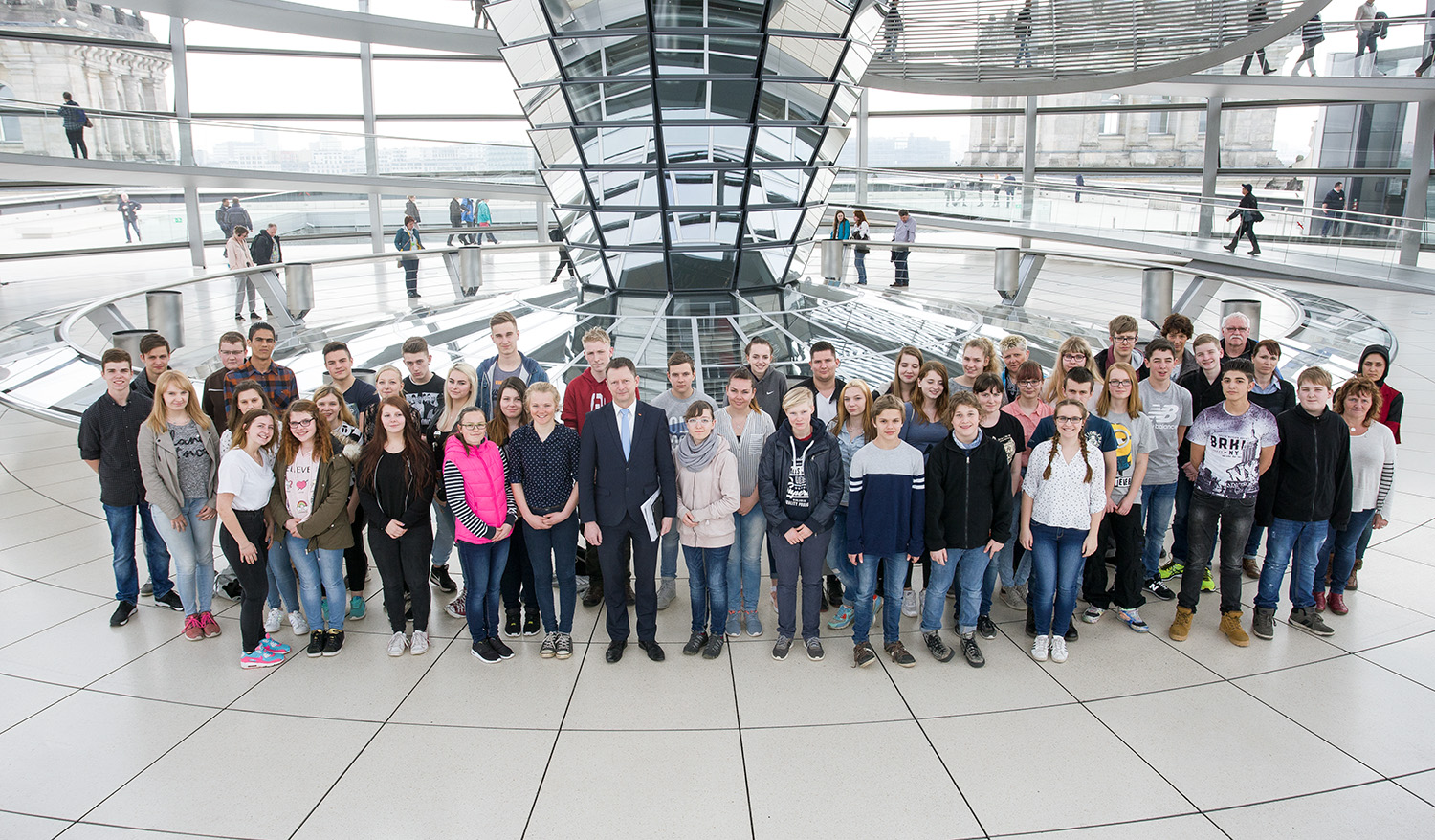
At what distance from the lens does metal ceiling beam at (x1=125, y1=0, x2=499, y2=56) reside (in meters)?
16.6

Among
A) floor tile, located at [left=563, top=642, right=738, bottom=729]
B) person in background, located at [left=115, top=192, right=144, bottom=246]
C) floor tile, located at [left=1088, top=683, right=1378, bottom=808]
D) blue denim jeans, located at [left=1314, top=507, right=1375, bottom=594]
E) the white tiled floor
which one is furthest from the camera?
person in background, located at [left=115, top=192, right=144, bottom=246]

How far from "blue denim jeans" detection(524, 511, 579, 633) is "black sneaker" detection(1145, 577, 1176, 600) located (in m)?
3.72

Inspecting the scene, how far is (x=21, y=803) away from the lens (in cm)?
374

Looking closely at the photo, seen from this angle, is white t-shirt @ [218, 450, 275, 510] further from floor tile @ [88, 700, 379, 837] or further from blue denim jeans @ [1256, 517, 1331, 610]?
blue denim jeans @ [1256, 517, 1331, 610]

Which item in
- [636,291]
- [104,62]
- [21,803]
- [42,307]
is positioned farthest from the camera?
[104,62]

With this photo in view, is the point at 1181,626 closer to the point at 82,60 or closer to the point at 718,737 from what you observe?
the point at 718,737

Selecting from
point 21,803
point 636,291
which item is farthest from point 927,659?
point 636,291

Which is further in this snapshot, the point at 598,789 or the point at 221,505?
the point at 221,505

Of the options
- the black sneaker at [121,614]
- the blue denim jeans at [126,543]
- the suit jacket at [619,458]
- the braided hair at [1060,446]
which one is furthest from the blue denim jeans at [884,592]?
the black sneaker at [121,614]

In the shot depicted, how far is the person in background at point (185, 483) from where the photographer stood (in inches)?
197

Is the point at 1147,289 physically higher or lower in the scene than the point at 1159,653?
higher

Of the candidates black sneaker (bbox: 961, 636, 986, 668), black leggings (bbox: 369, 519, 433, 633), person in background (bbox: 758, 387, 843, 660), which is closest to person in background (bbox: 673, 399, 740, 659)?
person in background (bbox: 758, 387, 843, 660)

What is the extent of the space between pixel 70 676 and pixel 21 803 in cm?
120

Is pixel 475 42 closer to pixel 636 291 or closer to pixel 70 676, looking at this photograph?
pixel 636 291
